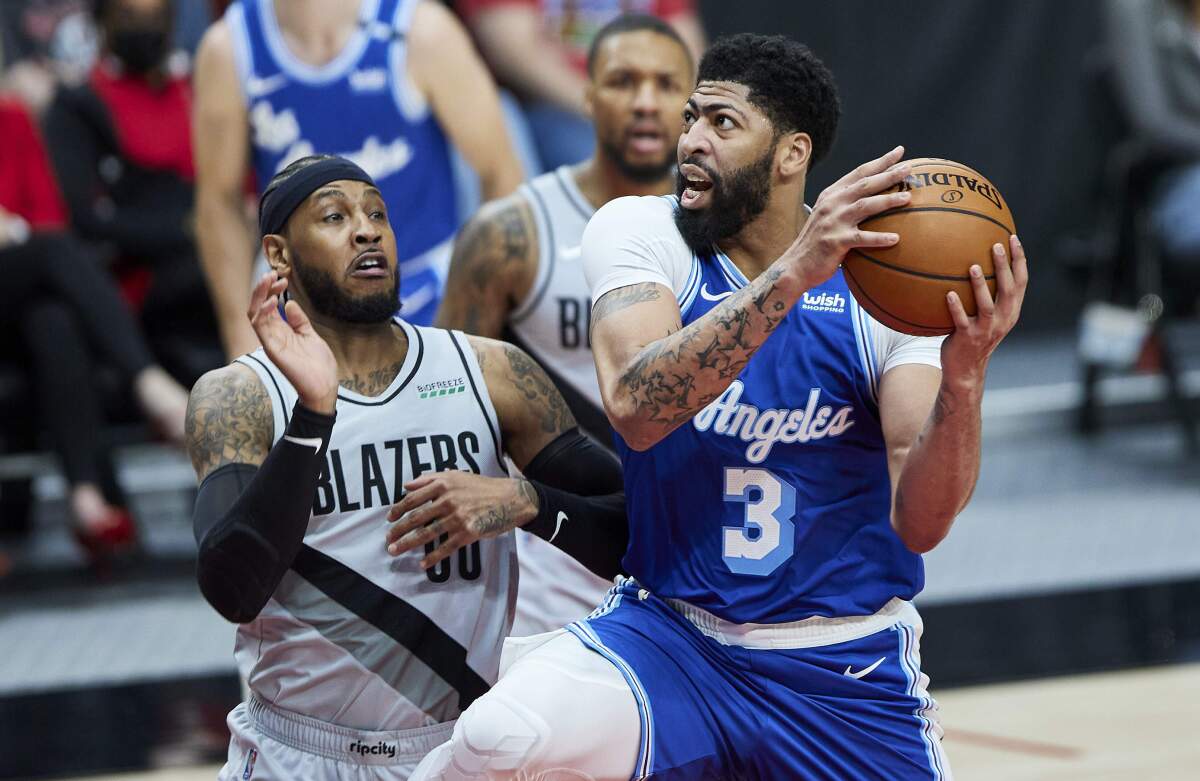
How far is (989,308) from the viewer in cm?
297

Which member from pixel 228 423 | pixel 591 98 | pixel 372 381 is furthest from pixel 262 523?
pixel 591 98

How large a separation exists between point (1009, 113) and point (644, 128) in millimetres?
6449

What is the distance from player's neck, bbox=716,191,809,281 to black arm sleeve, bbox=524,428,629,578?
515 millimetres

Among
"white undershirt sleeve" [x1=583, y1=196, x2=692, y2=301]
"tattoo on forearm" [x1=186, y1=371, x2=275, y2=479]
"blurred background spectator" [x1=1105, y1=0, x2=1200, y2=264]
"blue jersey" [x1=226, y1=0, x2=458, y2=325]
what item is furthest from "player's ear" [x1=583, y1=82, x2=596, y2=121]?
"blurred background spectator" [x1=1105, y1=0, x2=1200, y2=264]

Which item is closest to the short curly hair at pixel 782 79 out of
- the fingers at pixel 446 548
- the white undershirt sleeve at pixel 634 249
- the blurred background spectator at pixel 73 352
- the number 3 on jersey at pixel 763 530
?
the white undershirt sleeve at pixel 634 249

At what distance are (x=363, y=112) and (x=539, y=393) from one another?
1.97 m

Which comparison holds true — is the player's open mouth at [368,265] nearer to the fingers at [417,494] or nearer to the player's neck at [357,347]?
the player's neck at [357,347]

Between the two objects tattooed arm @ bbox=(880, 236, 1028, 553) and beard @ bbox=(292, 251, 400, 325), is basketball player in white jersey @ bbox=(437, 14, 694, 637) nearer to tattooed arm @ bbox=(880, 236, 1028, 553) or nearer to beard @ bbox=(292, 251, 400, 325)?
beard @ bbox=(292, 251, 400, 325)

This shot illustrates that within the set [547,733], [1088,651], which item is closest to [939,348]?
[547,733]

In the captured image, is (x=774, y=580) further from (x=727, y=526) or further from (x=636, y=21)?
(x=636, y=21)

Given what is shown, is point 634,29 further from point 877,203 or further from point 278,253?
point 877,203

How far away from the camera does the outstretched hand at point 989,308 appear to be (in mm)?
2963

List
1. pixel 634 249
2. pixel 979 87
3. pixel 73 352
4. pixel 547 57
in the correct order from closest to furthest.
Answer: pixel 634 249
pixel 73 352
pixel 547 57
pixel 979 87

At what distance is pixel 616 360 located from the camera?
323 centimetres
